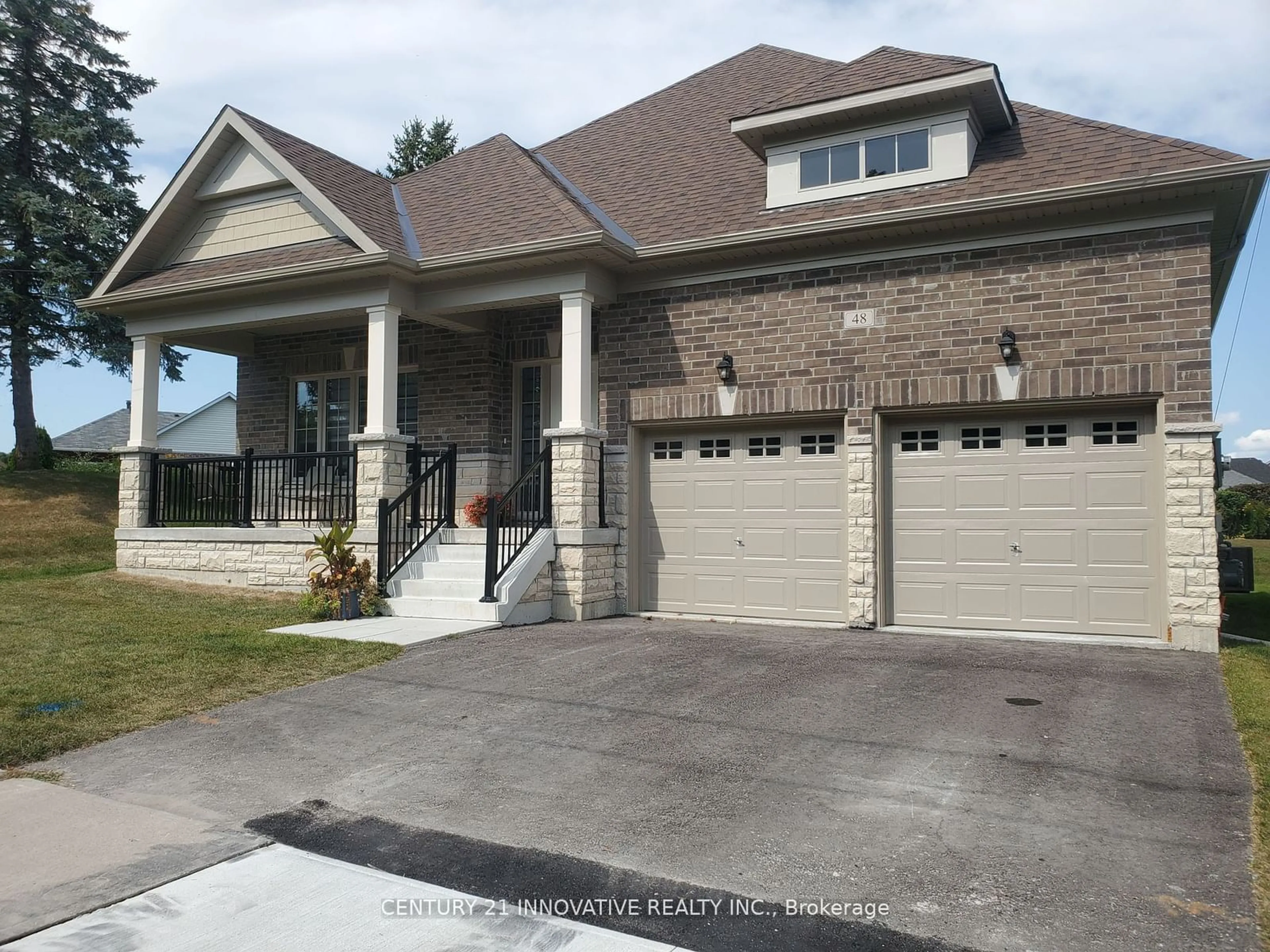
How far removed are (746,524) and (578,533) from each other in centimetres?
205

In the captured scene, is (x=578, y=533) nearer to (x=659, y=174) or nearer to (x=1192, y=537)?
(x=659, y=174)

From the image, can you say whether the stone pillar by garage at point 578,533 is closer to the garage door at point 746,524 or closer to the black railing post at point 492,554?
the garage door at point 746,524

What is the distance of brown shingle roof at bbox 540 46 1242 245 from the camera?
32.9ft

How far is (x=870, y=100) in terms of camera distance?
11.0 meters

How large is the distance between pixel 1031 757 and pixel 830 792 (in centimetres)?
136

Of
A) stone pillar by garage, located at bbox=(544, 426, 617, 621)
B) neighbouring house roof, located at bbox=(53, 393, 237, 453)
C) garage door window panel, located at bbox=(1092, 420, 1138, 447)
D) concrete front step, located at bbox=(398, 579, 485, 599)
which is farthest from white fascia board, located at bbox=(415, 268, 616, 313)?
neighbouring house roof, located at bbox=(53, 393, 237, 453)

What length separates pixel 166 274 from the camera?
14.1 metres

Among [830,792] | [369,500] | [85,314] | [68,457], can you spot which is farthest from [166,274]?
[68,457]

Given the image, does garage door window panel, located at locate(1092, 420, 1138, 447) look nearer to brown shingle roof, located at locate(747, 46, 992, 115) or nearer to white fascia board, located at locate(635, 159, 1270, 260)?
white fascia board, located at locate(635, 159, 1270, 260)

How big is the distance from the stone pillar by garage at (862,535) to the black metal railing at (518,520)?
360 centimetres

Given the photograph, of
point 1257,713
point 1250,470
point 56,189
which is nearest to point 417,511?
point 1257,713

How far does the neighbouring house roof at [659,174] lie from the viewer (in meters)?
10.4

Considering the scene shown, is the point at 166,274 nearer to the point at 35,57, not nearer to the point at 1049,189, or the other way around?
the point at 1049,189

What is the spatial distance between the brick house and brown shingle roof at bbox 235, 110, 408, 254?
9 cm
